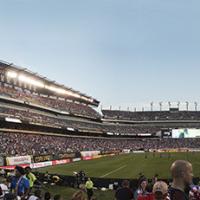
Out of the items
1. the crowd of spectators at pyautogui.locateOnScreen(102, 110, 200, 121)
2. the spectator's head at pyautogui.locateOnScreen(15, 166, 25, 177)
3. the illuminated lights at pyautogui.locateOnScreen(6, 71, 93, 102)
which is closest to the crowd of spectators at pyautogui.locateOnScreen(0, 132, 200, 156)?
the illuminated lights at pyautogui.locateOnScreen(6, 71, 93, 102)

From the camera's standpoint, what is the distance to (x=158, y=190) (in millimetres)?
5988

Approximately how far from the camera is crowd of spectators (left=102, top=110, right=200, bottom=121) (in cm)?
15662

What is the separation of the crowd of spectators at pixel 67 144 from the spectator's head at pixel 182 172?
51.7 meters

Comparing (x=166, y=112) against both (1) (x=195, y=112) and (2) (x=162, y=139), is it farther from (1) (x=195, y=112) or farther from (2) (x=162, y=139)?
(2) (x=162, y=139)

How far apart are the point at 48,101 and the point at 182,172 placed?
332 ft

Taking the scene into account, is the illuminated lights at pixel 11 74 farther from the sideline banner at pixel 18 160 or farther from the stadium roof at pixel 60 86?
the sideline banner at pixel 18 160

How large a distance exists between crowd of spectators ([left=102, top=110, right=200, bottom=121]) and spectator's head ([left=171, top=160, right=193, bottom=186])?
483 feet

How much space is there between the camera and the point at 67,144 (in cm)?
9088

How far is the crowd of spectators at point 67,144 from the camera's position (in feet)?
204

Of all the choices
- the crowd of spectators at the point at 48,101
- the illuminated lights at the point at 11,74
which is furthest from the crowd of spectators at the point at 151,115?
the illuminated lights at the point at 11,74

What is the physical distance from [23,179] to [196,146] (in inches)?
4754

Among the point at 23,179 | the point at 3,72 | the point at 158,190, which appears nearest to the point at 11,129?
the point at 3,72

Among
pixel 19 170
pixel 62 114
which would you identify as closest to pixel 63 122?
pixel 62 114

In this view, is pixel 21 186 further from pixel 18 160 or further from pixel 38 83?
pixel 38 83
